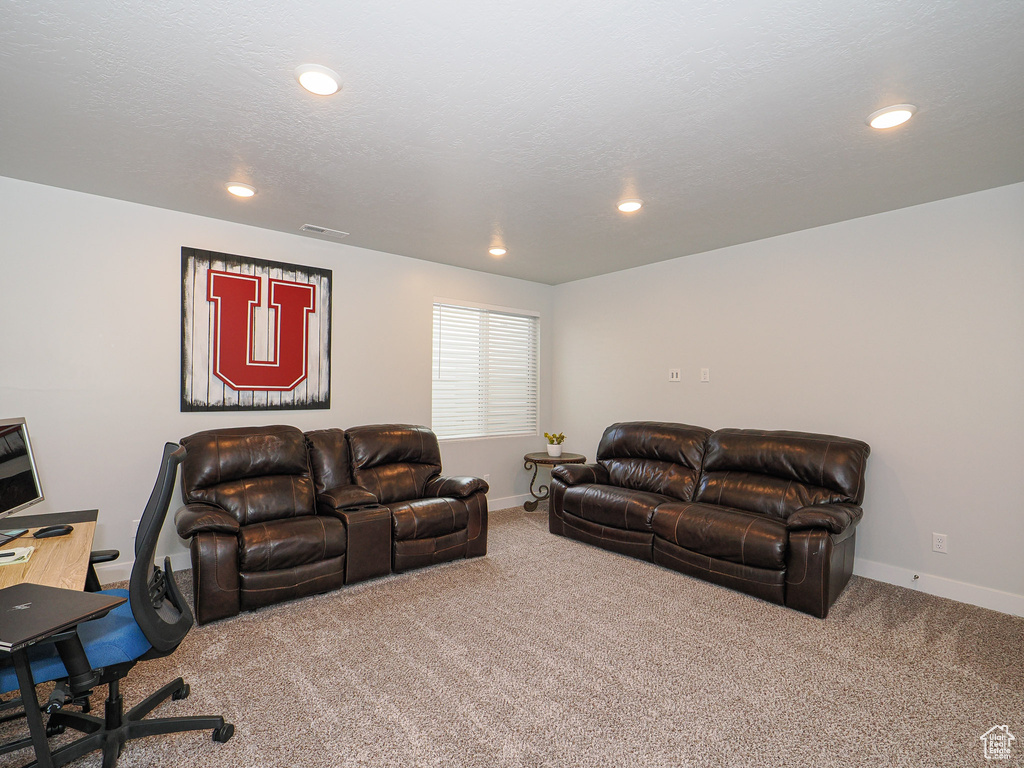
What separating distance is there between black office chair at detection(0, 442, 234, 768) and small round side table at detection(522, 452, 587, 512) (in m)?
3.71

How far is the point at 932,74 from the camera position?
2.04 meters

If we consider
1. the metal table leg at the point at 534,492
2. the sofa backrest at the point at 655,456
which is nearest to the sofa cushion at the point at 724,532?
the sofa backrest at the point at 655,456

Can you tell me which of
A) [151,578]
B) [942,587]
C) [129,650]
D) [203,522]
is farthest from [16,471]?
[942,587]

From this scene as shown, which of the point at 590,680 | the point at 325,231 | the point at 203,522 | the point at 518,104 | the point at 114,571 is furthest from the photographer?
the point at 325,231

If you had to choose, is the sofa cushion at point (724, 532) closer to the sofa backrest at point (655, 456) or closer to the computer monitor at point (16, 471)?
the sofa backrest at point (655, 456)

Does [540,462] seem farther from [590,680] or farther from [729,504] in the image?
[590,680]

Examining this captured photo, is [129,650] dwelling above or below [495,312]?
below

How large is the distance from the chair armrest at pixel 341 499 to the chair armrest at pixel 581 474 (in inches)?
67.9

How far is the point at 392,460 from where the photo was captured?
4.39 metres

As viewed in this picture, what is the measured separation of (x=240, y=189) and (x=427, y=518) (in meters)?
2.54

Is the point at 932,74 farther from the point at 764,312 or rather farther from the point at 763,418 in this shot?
the point at 763,418

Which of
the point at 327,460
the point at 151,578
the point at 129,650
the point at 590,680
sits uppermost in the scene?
the point at 327,460

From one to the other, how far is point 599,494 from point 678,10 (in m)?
3.44

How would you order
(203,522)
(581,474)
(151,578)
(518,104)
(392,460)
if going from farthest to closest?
(581,474) → (392,460) → (203,522) → (518,104) → (151,578)
